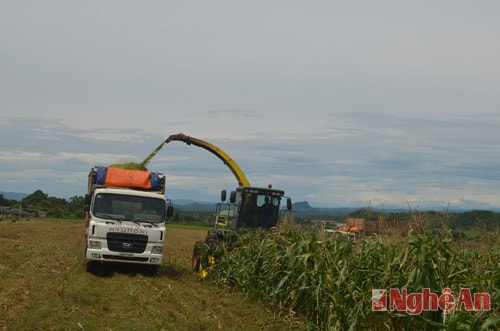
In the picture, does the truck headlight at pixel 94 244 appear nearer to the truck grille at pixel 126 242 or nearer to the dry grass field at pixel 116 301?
the truck grille at pixel 126 242

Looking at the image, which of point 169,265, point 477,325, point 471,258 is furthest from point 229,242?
point 477,325

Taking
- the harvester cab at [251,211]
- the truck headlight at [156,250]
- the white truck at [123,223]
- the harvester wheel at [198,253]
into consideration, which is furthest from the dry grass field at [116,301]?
the harvester cab at [251,211]

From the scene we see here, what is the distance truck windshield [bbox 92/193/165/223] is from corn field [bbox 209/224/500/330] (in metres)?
4.88

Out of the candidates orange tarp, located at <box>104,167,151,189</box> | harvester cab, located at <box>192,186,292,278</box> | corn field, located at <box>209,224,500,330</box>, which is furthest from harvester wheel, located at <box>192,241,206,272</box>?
corn field, located at <box>209,224,500,330</box>

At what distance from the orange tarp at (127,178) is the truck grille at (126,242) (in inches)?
79.8

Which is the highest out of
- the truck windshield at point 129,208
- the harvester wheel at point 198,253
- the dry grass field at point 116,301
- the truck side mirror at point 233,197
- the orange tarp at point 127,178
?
the orange tarp at point 127,178

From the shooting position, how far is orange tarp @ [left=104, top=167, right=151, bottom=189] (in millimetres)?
17344

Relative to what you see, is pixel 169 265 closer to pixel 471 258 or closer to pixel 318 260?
pixel 318 260

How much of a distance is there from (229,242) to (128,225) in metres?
3.00

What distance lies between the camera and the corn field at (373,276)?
7.75 m

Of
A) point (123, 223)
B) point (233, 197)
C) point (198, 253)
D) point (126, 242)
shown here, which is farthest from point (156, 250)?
point (233, 197)

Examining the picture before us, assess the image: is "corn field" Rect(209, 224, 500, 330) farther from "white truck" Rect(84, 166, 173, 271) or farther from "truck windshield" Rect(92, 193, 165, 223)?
"truck windshield" Rect(92, 193, 165, 223)

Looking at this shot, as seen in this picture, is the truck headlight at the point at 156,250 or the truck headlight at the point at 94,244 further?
the truck headlight at the point at 156,250

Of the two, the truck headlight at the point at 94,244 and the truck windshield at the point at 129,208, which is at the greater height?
the truck windshield at the point at 129,208
